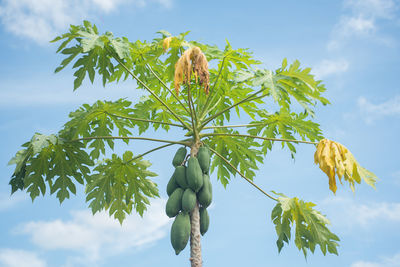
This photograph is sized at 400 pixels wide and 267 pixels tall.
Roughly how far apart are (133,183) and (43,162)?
131 centimetres

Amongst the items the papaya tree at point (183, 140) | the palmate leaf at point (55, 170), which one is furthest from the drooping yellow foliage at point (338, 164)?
the palmate leaf at point (55, 170)

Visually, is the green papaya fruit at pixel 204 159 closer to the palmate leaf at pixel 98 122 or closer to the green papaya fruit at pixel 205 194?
the green papaya fruit at pixel 205 194

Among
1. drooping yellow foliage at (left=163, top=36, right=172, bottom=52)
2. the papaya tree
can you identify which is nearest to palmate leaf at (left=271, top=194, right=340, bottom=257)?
the papaya tree

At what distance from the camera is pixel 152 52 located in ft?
18.4

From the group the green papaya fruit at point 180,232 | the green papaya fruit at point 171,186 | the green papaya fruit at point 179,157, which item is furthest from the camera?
the green papaya fruit at point 179,157

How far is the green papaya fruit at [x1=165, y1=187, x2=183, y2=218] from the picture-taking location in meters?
5.02

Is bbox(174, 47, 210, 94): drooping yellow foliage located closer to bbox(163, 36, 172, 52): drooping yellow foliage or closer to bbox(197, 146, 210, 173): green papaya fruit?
bbox(163, 36, 172, 52): drooping yellow foliage

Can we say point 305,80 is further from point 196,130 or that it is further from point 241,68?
Answer: point 196,130

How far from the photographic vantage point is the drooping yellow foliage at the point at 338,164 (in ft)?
16.1

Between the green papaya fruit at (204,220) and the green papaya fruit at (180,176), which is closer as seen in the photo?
the green papaya fruit at (180,176)

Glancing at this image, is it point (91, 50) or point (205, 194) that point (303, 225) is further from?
point (91, 50)

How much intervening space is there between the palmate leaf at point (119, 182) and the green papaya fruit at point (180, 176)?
1.04 m

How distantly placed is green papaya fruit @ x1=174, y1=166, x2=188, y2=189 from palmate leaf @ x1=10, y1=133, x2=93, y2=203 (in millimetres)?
1303

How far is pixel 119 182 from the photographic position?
637cm
